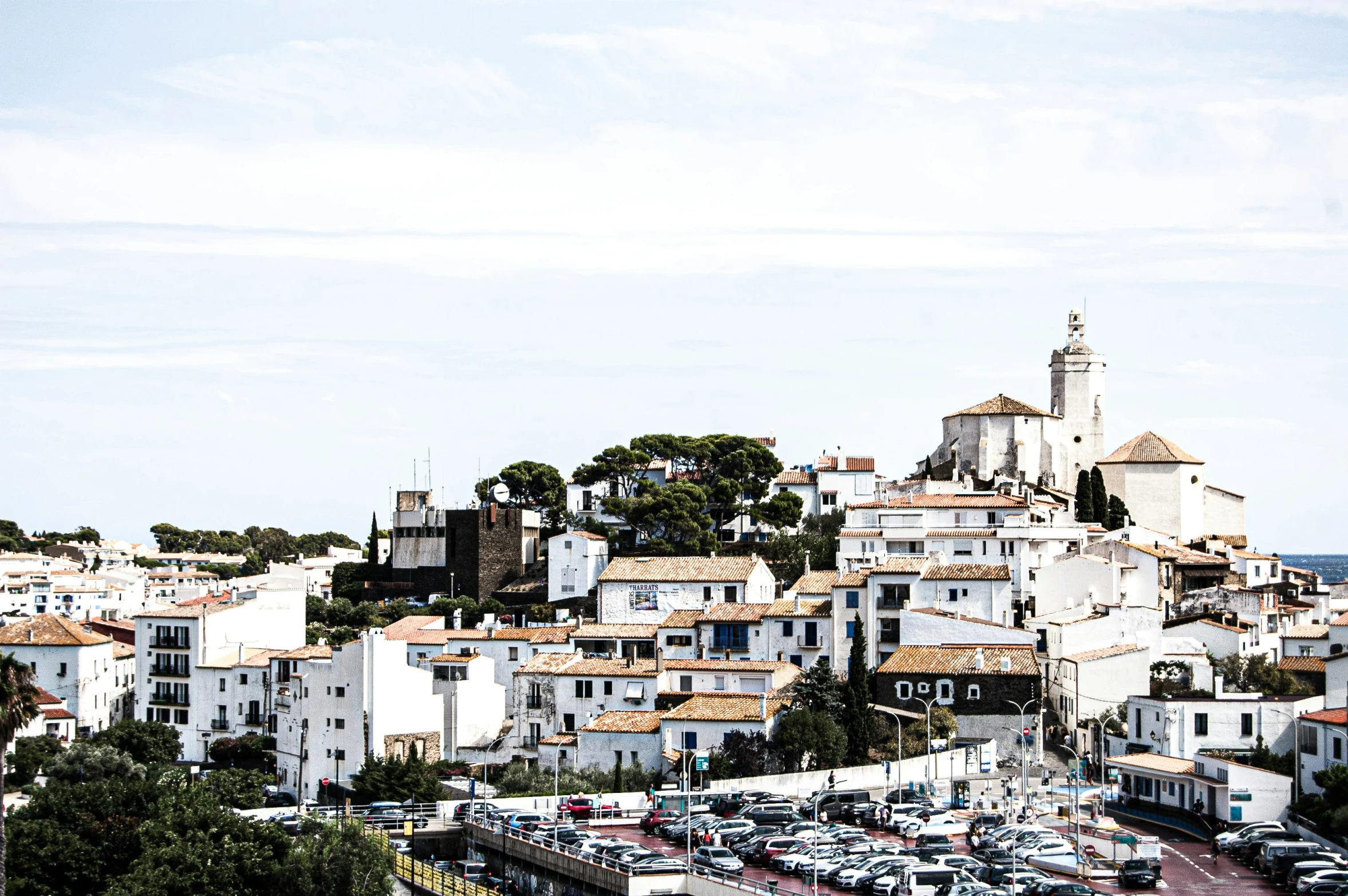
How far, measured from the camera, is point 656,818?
58969 mm

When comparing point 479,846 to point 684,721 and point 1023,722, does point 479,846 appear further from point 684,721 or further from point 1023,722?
point 1023,722

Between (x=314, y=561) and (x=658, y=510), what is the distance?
75588 millimetres

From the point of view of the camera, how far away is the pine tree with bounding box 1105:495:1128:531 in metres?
108

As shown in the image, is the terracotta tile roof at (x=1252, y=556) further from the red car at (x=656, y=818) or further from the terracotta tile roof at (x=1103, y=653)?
the red car at (x=656, y=818)

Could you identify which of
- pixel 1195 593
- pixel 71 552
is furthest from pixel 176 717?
pixel 71 552

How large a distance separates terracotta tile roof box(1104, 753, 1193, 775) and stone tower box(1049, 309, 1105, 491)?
56.7 meters

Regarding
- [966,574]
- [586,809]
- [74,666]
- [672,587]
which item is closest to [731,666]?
[672,587]

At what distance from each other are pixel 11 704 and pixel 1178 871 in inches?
1355

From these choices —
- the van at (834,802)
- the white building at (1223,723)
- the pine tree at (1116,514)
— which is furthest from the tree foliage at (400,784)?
the pine tree at (1116,514)

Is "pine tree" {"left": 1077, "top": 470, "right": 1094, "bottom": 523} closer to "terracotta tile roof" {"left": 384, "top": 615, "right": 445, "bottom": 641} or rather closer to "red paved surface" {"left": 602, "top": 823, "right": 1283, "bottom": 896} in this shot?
"terracotta tile roof" {"left": 384, "top": 615, "right": 445, "bottom": 641}

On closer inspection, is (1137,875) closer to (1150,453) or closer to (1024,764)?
(1024,764)

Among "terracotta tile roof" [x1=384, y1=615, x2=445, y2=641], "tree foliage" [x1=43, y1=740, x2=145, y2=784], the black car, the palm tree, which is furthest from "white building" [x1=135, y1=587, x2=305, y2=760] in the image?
the black car

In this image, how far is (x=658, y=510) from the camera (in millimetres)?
105375

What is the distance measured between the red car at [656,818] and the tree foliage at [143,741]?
33393 millimetres
